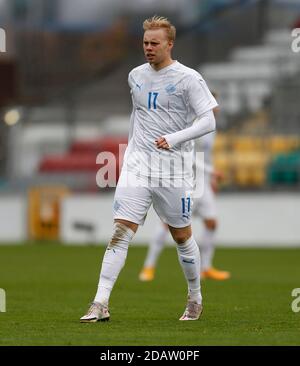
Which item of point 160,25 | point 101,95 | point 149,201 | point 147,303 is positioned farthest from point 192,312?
point 101,95

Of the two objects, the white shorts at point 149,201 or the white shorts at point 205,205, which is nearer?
the white shorts at point 149,201

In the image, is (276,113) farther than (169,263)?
Yes

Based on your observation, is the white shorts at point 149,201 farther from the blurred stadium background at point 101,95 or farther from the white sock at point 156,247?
the blurred stadium background at point 101,95

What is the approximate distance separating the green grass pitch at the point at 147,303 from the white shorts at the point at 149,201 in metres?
0.84

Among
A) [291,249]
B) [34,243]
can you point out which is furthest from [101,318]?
[34,243]

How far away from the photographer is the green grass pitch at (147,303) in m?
8.54

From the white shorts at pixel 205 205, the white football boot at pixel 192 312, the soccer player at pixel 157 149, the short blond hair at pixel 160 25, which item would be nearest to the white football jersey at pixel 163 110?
the soccer player at pixel 157 149

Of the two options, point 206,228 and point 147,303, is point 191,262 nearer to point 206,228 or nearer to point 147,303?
point 147,303

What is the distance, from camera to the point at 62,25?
31953mm

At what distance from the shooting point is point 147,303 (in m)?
12.0

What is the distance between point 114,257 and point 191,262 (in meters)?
0.70

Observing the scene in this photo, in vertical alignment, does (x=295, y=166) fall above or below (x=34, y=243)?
above

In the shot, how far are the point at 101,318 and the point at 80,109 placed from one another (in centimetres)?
2287
